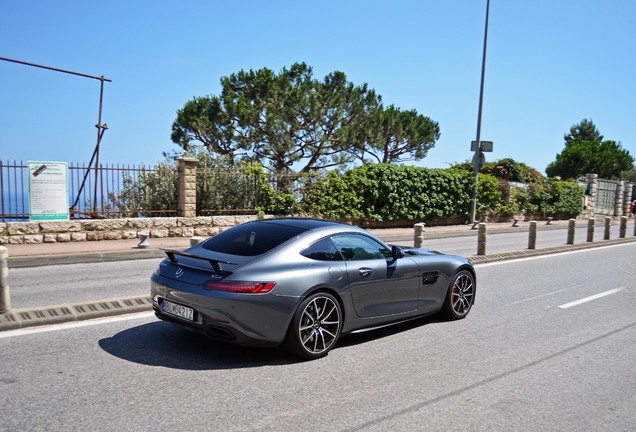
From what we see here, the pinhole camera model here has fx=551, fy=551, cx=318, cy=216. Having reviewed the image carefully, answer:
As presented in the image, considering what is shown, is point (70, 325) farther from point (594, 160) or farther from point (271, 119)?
point (594, 160)

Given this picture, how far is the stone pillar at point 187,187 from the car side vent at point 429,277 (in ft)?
36.6

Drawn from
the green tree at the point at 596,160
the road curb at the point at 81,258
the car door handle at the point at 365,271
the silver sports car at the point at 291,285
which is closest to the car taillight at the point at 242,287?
the silver sports car at the point at 291,285

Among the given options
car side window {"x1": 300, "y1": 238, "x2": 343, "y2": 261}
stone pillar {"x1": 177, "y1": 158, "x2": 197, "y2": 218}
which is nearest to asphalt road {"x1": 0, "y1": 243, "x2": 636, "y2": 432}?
car side window {"x1": 300, "y1": 238, "x2": 343, "y2": 261}

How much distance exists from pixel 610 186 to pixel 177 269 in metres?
41.5

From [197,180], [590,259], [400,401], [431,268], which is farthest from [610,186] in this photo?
[400,401]

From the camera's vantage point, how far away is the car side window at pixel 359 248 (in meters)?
5.84

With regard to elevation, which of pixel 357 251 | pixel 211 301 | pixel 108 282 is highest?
pixel 357 251

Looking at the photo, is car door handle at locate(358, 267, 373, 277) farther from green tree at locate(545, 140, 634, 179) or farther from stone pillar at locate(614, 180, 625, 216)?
green tree at locate(545, 140, 634, 179)

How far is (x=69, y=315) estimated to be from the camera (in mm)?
6320

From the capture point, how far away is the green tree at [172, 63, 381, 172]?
33938 millimetres

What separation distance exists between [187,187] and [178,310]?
460 inches

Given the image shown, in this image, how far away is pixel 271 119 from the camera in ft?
110

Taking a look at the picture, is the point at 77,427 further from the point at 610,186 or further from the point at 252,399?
the point at 610,186

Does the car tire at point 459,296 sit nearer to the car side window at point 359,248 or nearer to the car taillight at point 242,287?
the car side window at point 359,248
